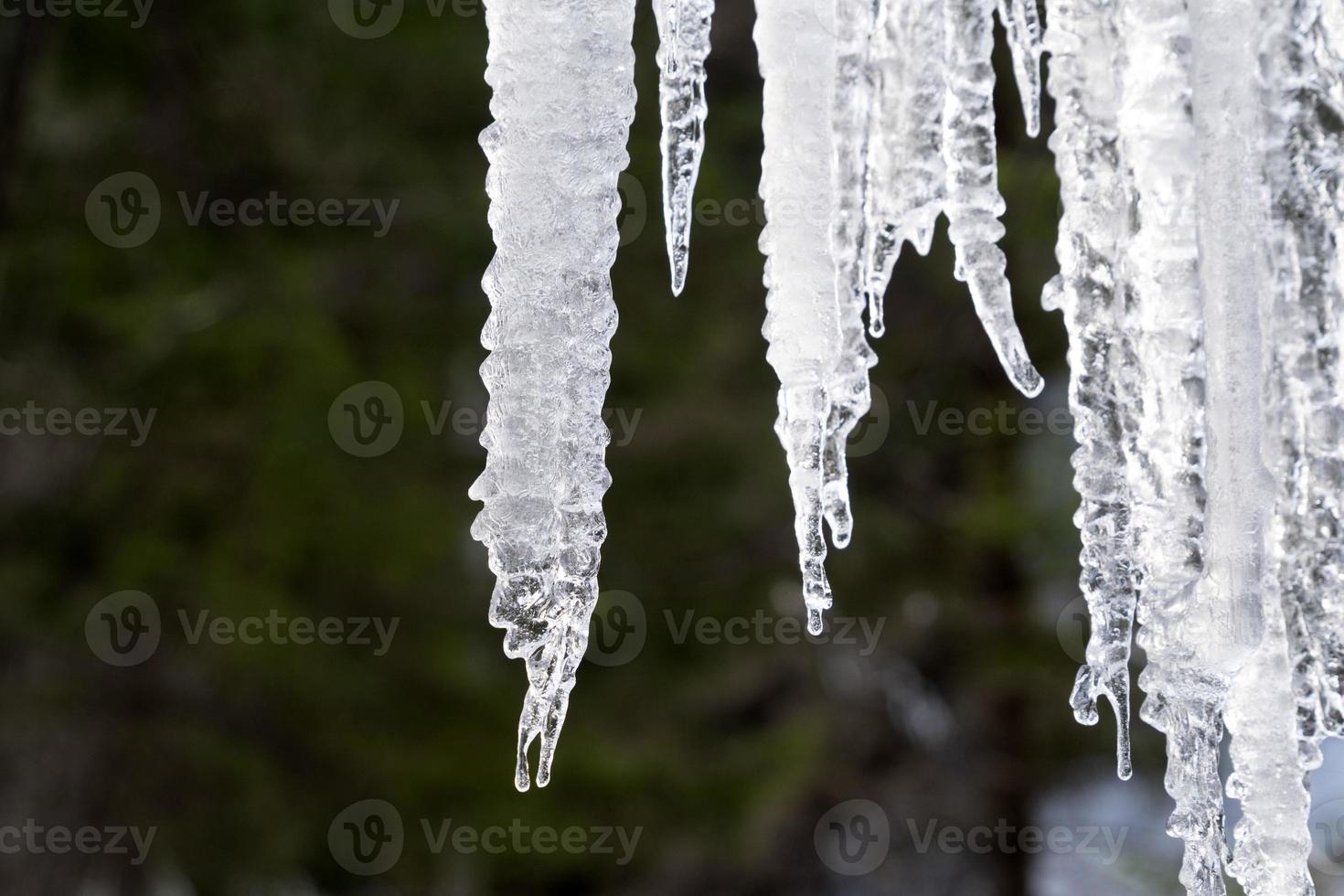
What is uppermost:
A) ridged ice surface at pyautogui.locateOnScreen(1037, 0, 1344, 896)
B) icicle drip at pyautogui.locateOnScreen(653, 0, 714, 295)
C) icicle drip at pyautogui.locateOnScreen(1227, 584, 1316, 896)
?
icicle drip at pyautogui.locateOnScreen(653, 0, 714, 295)

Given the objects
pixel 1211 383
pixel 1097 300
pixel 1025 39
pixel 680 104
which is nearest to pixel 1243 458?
pixel 1211 383

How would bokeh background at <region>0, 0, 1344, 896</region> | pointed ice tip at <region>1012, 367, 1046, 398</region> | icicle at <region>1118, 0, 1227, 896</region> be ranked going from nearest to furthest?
icicle at <region>1118, 0, 1227, 896</region> < pointed ice tip at <region>1012, 367, 1046, 398</region> < bokeh background at <region>0, 0, 1344, 896</region>

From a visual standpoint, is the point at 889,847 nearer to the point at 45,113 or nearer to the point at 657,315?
the point at 657,315

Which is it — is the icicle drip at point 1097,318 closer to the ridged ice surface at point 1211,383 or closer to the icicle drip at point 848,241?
the ridged ice surface at point 1211,383

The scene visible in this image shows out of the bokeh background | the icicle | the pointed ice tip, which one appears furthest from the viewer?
the bokeh background

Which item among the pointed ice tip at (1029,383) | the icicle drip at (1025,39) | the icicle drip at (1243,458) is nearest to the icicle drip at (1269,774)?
the icicle drip at (1243,458)

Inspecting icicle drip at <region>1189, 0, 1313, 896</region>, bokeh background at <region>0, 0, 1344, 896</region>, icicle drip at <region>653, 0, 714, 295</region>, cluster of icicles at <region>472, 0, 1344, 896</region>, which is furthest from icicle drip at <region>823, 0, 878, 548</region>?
bokeh background at <region>0, 0, 1344, 896</region>

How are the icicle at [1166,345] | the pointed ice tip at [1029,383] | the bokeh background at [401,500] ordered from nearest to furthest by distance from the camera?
the icicle at [1166,345] → the pointed ice tip at [1029,383] → the bokeh background at [401,500]

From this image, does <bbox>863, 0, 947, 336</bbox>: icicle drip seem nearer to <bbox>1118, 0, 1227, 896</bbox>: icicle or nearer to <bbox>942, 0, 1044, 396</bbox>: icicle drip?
<bbox>942, 0, 1044, 396</bbox>: icicle drip
